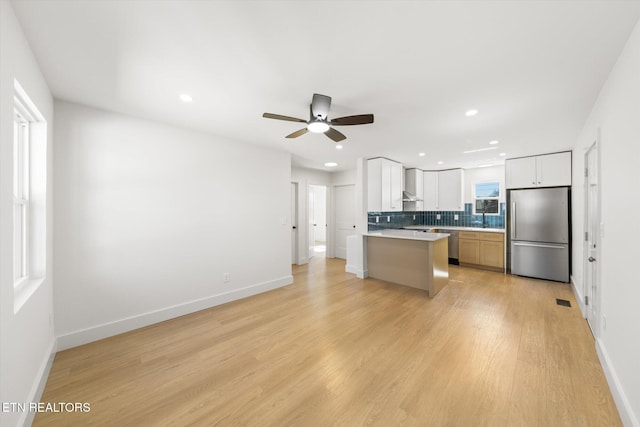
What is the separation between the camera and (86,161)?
101 inches

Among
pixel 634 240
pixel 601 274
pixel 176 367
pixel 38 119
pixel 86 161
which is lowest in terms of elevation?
pixel 176 367

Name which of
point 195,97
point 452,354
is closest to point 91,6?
point 195,97

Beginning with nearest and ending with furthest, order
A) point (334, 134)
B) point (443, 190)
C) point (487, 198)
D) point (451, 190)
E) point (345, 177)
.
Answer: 1. point (334, 134)
2. point (487, 198)
3. point (451, 190)
4. point (443, 190)
5. point (345, 177)

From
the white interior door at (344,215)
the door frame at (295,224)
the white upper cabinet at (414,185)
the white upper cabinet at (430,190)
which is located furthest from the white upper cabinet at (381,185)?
the door frame at (295,224)

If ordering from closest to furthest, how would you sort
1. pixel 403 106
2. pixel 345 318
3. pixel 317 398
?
pixel 317 398, pixel 403 106, pixel 345 318

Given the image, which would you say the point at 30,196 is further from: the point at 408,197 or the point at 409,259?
the point at 408,197

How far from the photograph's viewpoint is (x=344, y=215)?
22.6 ft

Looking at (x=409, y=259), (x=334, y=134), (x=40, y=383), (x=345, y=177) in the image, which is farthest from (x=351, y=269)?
(x=40, y=383)

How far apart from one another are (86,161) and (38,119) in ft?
2.00

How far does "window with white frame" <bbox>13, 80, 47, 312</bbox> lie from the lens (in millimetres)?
1895

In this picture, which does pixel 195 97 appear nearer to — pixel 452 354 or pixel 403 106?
pixel 403 106

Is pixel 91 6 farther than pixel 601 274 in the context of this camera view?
No

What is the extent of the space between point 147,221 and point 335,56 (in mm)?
2839

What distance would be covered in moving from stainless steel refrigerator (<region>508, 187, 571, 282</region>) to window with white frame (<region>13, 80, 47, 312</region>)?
22.7ft
